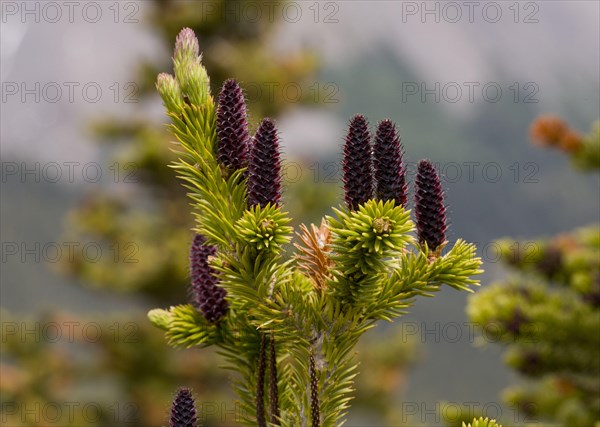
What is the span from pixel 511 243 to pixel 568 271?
1.66 feet

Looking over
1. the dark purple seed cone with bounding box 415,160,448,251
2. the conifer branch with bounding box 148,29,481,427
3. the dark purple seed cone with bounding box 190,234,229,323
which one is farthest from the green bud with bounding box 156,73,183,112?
the dark purple seed cone with bounding box 415,160,448,251

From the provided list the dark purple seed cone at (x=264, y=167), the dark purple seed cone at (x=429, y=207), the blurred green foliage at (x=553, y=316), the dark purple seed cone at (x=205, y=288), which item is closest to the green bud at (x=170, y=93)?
the dark purple seed cone at (x=264, y=167)

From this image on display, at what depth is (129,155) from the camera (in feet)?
45.2

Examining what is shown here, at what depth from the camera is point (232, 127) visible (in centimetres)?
159

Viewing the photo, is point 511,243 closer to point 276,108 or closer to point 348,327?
point 348,327

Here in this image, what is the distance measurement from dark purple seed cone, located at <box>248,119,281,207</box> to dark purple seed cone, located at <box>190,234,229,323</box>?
12.6 inches

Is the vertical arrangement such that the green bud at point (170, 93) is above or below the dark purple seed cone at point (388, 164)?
above

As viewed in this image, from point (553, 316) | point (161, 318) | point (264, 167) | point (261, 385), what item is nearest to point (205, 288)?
point (161, 318)

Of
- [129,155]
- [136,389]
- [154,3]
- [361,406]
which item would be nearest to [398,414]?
[361,406]

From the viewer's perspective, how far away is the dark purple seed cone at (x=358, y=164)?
1530mm

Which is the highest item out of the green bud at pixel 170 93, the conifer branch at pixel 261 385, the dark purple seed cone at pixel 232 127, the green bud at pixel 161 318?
the green bud at pixel 170 93

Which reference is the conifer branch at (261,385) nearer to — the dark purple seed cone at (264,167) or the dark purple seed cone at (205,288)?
the dark purple seed cone at (205,288)

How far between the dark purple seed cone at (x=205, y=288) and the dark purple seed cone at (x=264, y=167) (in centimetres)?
32

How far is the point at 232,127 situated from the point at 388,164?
36 centimetres
